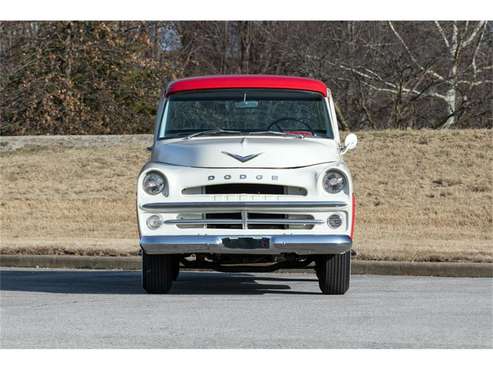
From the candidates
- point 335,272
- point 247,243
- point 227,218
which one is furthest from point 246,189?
point 335,272

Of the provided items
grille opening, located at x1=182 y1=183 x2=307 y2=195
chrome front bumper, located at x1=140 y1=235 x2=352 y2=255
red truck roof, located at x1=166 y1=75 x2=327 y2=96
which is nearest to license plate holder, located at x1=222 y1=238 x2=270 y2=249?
chrome front bumper, located at x1=140 y1=235 x2=352 y2=255

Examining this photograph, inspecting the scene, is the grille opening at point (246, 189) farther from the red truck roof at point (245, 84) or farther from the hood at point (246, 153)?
the red truck roof at point (245, 84)

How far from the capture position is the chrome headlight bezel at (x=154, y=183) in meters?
10.9

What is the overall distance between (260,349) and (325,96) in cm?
497

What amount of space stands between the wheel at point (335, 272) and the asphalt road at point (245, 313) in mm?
156

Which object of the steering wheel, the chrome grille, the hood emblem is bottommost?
the chrome grille

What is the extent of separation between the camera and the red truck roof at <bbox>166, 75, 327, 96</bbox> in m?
12.2

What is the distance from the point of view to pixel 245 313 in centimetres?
989

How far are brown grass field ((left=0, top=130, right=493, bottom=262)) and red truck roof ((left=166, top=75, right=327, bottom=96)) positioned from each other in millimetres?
4897

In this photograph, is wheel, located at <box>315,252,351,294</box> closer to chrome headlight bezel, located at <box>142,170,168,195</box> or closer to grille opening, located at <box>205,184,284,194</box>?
grille opening, located at <box>205,184,284,194</box>

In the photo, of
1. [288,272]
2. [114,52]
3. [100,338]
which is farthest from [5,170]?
[100,338]

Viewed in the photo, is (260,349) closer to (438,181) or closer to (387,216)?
(387,216)

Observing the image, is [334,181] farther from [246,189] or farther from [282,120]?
[282,120]

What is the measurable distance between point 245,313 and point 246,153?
1745mm
